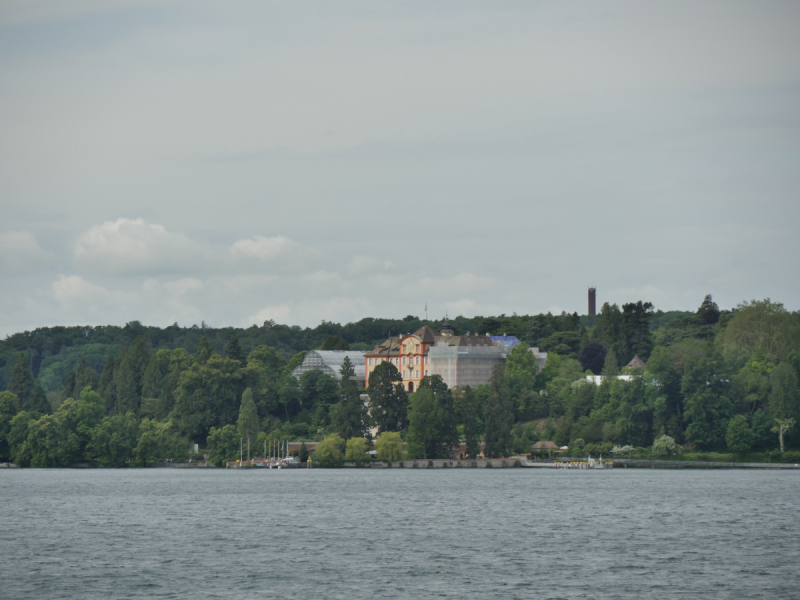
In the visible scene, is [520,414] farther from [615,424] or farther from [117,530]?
[117,530]

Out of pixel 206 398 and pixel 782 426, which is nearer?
pixel 782 426

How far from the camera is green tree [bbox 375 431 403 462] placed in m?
125

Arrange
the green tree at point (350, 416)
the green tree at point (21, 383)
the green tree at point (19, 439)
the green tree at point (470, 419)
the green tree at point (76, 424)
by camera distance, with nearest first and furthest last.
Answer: the green tree at point (470, 419), the green tree at point (350, 416), the green tree at point (19, 439), the green tree at point (76, 424), the green tree at point (21, 383)

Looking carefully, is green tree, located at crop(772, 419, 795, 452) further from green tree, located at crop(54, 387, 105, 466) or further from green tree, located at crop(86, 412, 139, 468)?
green tree, located at crop(54, 387, 105, 466)

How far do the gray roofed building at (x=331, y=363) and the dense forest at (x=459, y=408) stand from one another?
26.9ft

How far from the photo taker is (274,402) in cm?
15000

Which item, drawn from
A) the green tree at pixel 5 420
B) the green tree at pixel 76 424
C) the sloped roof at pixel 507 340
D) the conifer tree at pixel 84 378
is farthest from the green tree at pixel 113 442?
the sloped roof at pixel 507 340

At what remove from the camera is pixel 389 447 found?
12525cm

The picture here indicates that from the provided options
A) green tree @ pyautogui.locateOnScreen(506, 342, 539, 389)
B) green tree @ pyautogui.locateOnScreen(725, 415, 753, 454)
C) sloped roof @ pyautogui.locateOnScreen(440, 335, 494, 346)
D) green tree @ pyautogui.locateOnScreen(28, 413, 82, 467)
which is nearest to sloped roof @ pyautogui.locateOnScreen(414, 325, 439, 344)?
sloped roof @ pyautogui.locateOnScreen(440, 335, 494, 346)

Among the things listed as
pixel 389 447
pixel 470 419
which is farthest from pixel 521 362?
pixel 389 447

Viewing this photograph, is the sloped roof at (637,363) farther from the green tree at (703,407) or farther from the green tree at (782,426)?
the green tree at (782,426)

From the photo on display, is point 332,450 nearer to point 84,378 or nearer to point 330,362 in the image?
point 330,362

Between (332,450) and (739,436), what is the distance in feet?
154

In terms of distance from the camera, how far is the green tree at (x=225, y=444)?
137625mm
